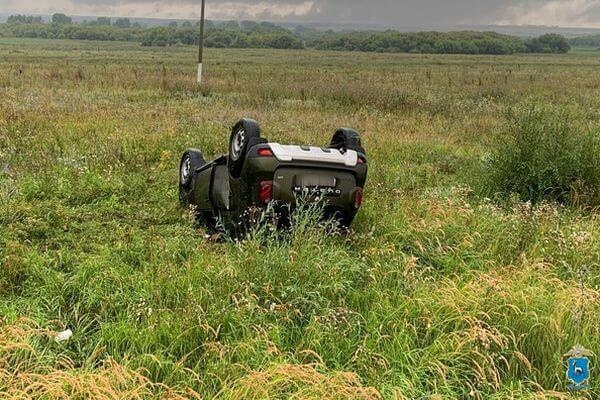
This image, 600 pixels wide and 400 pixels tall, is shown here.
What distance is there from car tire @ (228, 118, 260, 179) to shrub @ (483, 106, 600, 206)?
3.86 m

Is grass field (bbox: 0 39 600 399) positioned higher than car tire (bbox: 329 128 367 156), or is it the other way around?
car tire (bbox: 329 128 367 156)

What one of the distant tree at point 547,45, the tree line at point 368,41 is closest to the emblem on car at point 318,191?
the tree line at point 368,41

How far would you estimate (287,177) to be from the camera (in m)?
4.57

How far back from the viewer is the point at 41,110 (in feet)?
40.5

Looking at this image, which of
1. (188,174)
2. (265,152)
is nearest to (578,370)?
(265,152)

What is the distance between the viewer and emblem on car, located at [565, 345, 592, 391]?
9.64 feet

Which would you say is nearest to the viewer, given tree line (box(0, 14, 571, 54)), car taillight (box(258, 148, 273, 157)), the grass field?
the grass field

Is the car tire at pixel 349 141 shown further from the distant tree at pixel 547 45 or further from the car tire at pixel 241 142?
the distant tree at pixel 547 45

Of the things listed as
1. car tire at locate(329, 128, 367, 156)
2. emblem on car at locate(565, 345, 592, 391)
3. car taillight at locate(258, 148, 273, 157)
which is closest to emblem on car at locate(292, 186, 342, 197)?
car taillight at locate(258, 148, 273, 157)

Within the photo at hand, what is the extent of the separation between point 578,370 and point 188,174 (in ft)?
16.4

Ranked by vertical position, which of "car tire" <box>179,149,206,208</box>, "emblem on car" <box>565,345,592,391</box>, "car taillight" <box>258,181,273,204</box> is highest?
"car taillight" <box>258,181,273,204</box>

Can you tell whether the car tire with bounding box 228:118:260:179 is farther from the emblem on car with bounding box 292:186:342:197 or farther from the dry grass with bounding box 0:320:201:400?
the dry grass with bounding box 0:320:201:400

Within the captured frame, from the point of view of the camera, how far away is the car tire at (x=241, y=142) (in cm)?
480

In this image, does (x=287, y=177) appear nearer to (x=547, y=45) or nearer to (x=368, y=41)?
(x=368, y=41)
